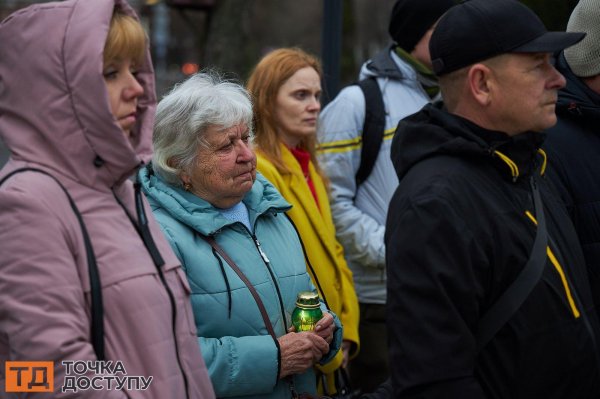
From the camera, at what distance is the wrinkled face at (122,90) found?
8.01ft

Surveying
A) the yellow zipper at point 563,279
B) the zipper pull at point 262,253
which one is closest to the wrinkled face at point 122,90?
the zipper pull at point 262,253

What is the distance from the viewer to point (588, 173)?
3.31 m

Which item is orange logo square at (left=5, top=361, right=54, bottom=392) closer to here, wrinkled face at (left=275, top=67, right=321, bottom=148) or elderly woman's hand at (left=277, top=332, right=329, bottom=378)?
elderly woman's hand at (left=277, top=332, right=329, bottom=378)

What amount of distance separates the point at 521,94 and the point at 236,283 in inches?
44.5

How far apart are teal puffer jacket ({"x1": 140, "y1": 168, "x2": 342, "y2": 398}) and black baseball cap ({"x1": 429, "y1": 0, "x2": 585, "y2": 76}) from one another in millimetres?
967

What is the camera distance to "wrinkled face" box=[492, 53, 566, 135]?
269cm

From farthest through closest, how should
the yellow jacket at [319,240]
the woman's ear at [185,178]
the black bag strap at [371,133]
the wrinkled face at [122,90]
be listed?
the black bag strap at [371,133]
the yellow jacket at [319,240]
the woman's ear at [185,178]
the wrinkled face at [122,90]

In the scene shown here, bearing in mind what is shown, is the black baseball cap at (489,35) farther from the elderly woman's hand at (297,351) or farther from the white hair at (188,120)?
the elderly woman's hand at (297,351)

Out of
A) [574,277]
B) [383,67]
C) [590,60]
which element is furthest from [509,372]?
[383,67]

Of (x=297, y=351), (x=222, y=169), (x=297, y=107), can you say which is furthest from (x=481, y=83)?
(x=297, y=107)

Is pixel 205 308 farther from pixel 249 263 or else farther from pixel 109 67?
pixel 109 67

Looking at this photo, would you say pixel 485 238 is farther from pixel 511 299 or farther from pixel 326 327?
pixel 326 327

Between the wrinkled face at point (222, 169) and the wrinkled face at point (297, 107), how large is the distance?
101 centimetres

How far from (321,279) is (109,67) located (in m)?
1.83
